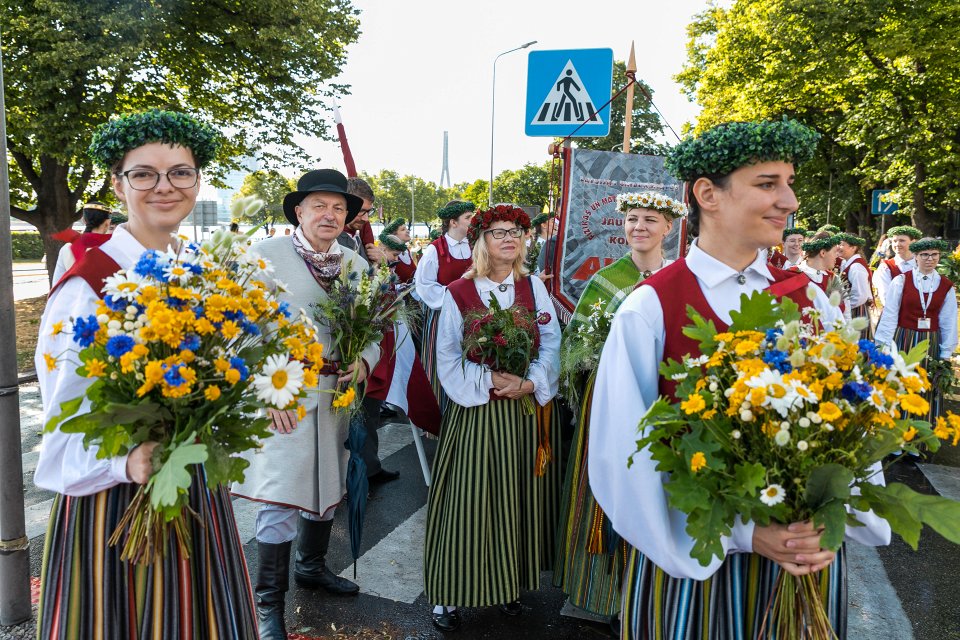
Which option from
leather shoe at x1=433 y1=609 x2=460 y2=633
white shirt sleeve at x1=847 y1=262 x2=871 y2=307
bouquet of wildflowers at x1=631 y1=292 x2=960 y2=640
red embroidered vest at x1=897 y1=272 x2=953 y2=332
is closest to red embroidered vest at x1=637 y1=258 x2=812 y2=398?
bouquet of wildflowers at x1=631 y1=292 x2=960 y2=640

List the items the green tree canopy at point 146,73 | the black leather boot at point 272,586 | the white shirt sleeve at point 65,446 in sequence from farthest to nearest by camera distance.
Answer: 1. the green tree canopy at point 146,73
2. the black leather boot at point 272,586
3. the white shirt sleeve at point 65,446

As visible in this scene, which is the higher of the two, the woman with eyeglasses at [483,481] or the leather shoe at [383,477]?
the woman with eyeglasses at [483,481]

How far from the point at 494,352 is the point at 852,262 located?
297 inches

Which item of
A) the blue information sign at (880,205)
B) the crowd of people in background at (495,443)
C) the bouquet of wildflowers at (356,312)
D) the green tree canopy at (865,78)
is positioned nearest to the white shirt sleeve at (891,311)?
the crowd of people in background at (495,443)

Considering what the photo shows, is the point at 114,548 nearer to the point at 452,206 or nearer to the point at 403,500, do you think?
the point at 403,500

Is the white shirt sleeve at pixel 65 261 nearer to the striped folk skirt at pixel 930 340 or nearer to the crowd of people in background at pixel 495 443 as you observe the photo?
the crowd of people in background at pixel 495 443

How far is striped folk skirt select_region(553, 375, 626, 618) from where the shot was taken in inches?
125

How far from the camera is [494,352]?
10.8ft

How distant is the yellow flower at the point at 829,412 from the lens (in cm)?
139

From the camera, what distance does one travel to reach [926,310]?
22.2 feet

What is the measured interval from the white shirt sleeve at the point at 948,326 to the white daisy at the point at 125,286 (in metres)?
7.45

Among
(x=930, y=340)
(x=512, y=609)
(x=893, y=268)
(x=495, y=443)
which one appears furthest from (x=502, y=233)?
(x=893, y=268)

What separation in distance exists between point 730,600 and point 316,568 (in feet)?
7.75

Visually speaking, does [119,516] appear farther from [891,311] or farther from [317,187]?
[891,311]
